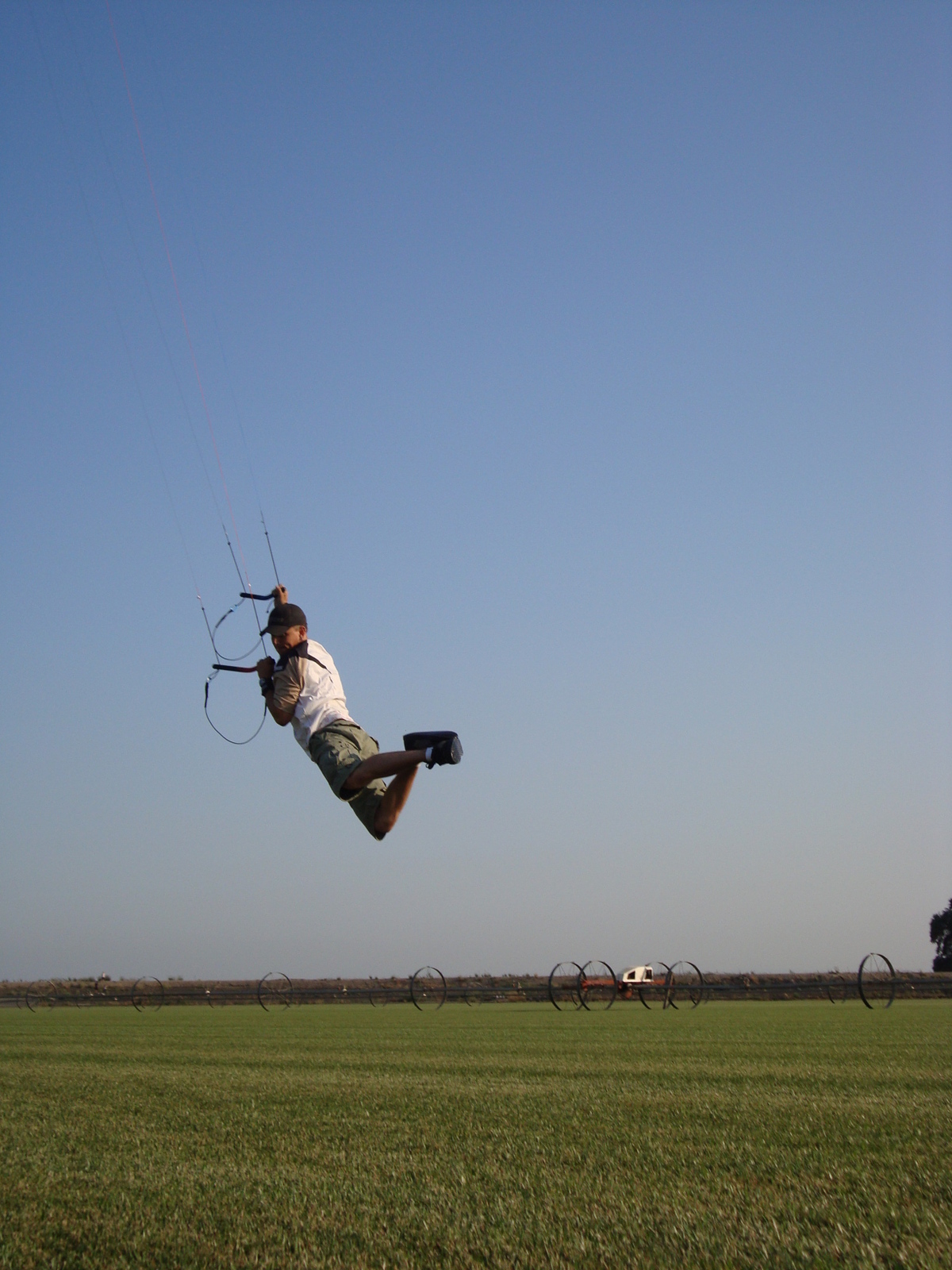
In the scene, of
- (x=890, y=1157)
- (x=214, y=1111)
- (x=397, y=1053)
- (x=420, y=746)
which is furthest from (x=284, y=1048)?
(x=890, y=1157)

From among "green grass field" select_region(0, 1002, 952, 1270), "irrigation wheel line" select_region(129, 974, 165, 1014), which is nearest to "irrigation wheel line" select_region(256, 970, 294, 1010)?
"irrigation wheel line" select_region(129, 974, 165, 1014)

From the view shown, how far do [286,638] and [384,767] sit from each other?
131 centimetres

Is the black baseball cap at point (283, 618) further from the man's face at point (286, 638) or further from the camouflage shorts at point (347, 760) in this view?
the camouflage shorts at point (347, 760)

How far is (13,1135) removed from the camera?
562 centimetres

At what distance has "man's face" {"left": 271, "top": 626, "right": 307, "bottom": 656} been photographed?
7105 mm

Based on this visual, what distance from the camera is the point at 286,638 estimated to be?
7.12 meters

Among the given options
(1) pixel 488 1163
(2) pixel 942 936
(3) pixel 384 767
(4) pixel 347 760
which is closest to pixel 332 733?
(4) pixel 347 760

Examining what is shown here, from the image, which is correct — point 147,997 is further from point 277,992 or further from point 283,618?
point 283,618

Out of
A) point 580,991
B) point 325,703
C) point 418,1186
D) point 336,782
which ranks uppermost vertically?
point 325,703

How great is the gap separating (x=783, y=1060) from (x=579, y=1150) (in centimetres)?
490

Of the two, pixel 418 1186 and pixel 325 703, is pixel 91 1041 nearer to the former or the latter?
pixel 325 703

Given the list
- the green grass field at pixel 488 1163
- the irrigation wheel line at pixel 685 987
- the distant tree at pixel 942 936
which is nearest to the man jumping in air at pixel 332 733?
the green grass field at pixel 488 1163

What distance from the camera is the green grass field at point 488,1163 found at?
3170mm

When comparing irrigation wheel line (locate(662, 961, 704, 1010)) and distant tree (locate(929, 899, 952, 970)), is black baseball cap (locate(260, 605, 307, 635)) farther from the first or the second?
distant tree (locate(929, 899, 952, 970))
